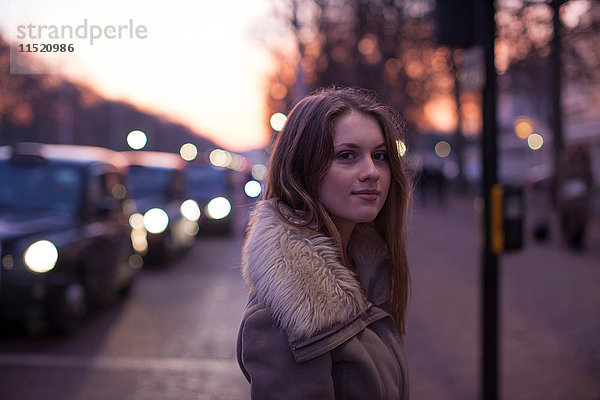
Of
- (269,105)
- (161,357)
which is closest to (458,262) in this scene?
(161,357)

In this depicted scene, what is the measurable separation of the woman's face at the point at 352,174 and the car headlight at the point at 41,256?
5207 mm

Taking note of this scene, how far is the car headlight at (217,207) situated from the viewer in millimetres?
18797

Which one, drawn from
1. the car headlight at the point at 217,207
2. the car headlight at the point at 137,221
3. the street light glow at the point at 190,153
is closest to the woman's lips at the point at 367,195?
the car headlight at the point at 137,221

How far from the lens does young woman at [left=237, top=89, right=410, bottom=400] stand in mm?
1730

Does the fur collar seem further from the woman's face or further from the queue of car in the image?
the queue of car

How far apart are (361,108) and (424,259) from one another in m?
11.6

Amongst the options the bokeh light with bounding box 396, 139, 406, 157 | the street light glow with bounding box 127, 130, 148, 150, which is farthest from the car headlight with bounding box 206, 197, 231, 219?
the bokeh light with bounding box 396, 139, 406, 157

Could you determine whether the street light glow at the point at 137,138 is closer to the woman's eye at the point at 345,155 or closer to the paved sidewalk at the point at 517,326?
the paved sidewalk at the point at 517,326

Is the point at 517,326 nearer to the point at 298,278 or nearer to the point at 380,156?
the point at 380,156

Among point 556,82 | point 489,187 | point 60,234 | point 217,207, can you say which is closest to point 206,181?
point 217,207

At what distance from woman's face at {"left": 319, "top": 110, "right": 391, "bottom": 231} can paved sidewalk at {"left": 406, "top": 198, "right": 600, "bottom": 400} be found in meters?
0.80

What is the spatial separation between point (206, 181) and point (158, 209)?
6350 millimetres

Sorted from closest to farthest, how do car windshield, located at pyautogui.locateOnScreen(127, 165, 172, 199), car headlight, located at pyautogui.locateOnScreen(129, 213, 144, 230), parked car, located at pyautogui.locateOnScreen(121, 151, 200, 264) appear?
car headlight, located at pyautogui.locateOnScreen(129, 213, 144, 230), parked car, located at pyautogui.locateOnScreen(121, 151, 200, 264), car windshield, located at pyautogui.locateOnScreen(127, 165, 172, 199)

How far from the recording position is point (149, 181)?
13836 millimetres
